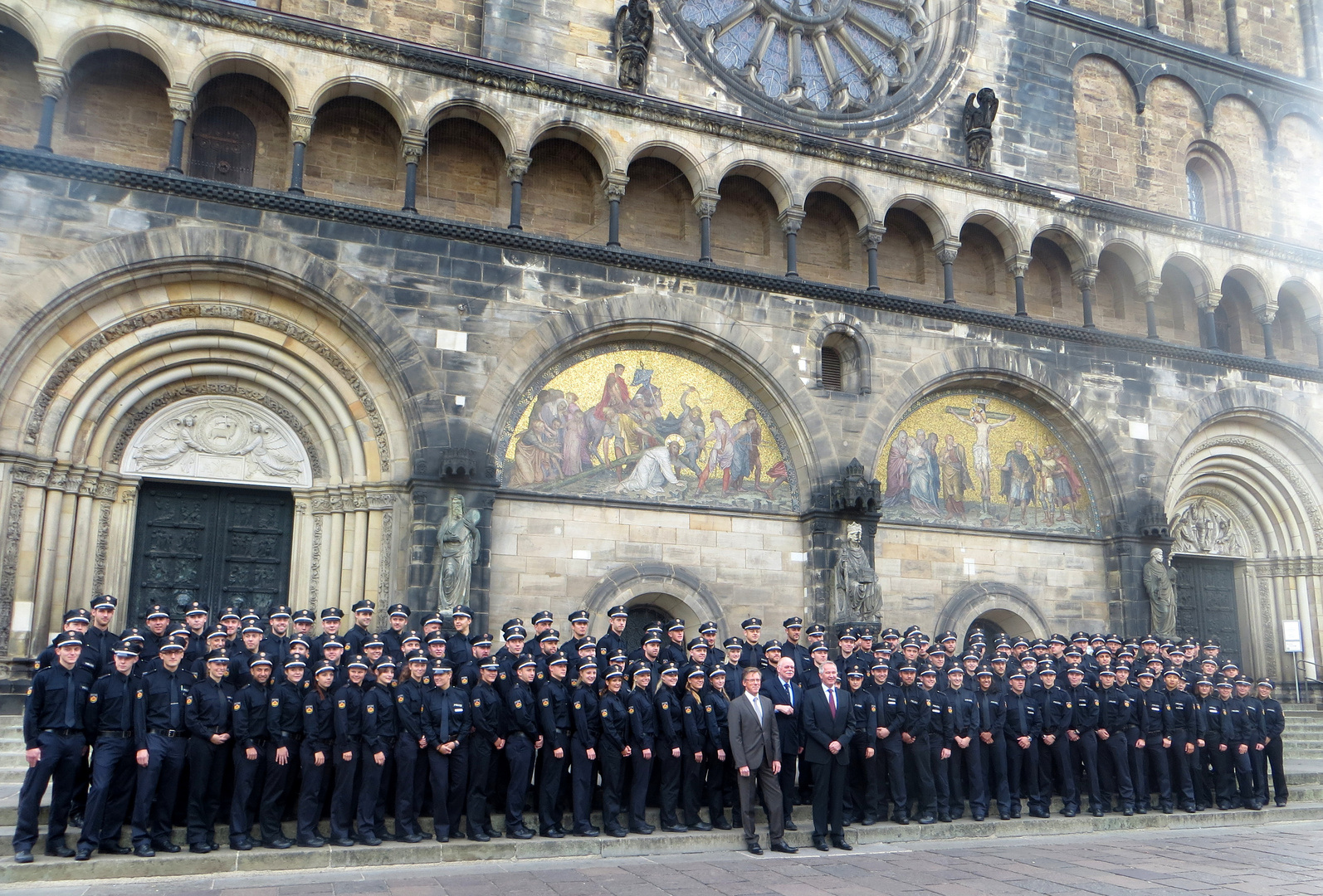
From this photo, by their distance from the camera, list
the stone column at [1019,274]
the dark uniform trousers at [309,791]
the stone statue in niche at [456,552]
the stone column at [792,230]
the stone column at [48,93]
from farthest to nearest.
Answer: the stone column at [1019,274] → the stone column at [792,230] → the stone statue in niche at [456,552] → the stone column at [48,93] → the dark uniform trousers at [309,791]

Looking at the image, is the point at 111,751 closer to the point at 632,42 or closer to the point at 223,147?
the point at 223,147

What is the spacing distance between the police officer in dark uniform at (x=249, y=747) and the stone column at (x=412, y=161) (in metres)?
7.53

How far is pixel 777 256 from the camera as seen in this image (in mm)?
17625

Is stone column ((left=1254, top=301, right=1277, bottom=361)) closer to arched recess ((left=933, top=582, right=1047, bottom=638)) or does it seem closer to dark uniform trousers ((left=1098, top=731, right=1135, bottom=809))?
arched recess ((left=933, top=582, right=1047, bottom=638))

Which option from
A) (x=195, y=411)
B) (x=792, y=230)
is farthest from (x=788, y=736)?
(x=792, y=230)

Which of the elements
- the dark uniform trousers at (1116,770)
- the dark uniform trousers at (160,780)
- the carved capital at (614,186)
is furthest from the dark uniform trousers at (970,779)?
the carved capital at (614,186)

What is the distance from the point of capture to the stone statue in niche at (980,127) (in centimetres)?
1852

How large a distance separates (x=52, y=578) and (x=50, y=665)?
15.7 ft

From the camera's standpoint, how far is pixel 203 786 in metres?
8.68

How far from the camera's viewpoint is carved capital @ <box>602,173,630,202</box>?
1567cm

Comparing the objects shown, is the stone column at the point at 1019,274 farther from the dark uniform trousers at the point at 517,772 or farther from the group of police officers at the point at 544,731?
the dark uniform trousers at the point at 517,772

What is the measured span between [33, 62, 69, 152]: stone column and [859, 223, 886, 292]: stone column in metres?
11.5

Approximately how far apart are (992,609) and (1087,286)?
6040mm

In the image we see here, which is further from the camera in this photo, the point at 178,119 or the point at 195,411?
the point at 195,411
